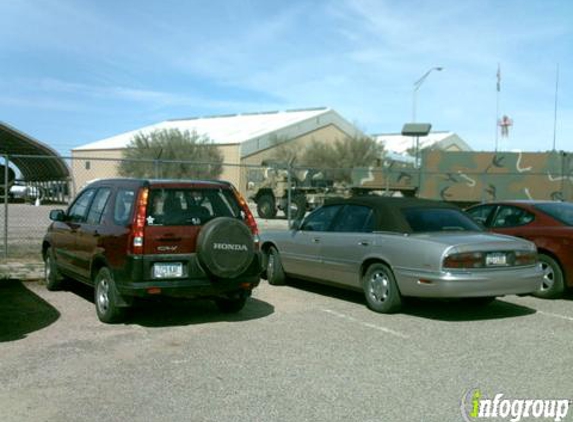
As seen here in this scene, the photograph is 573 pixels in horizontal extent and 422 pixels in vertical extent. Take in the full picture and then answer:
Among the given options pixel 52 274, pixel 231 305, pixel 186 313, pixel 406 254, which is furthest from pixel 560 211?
pixel 52 274

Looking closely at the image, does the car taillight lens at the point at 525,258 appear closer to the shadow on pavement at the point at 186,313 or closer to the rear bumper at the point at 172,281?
the shadow on pavement at the point at 186,313

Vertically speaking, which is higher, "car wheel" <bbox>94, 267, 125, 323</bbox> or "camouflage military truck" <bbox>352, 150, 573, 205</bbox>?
"camouflage military truck" <bbox>352, 150, 573, 205</bbox>

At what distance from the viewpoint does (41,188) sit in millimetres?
31828

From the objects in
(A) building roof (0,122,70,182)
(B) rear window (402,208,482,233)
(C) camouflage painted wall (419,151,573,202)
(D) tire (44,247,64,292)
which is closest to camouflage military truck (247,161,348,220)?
(C) camouflage painted wall (419,151,573,202)

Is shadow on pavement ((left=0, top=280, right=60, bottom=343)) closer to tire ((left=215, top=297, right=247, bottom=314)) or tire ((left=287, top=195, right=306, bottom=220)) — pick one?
tire ((left=215, top=297, right=247, bottom=314))

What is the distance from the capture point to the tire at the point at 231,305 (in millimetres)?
8062

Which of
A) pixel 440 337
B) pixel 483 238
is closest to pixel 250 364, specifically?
pixel 440 337

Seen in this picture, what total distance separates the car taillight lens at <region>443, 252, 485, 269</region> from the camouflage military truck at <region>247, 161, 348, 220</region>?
1873cm

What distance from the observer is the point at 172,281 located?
7.05m

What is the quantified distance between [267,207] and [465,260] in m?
20.5

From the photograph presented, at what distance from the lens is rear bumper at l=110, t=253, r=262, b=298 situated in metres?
6.89

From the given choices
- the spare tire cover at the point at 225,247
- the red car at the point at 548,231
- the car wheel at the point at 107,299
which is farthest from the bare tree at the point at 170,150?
the spare tire cover at the point at 225,247

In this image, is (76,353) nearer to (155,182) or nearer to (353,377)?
(155,182)

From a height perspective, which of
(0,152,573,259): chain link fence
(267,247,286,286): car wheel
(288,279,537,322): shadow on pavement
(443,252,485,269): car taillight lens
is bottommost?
(288,279,537,322): shadow on pavement
